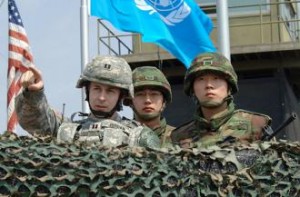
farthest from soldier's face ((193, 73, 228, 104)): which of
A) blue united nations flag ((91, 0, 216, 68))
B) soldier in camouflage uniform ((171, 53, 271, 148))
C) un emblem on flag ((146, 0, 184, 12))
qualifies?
Answer: un emblem on flag ((146, 0, 184, 12))

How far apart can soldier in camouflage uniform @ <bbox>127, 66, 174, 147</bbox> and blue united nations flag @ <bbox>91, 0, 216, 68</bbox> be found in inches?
200

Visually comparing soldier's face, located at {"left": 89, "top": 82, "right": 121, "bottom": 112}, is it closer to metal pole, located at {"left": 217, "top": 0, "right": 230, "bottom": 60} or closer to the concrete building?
metal pole, located at {"left": 217, "top": 0, "right": 230, "bottom": 60}

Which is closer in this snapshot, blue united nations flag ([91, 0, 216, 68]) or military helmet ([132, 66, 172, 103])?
military helmet ([132, 66, 172, 103])

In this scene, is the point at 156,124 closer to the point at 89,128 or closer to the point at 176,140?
the point at 176,140

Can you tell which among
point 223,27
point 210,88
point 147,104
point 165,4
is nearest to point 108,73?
point 210,88

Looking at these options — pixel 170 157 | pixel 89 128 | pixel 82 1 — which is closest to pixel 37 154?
pixel 170 157

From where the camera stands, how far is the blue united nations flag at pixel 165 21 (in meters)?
10.9

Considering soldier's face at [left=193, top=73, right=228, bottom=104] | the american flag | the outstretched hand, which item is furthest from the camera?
the american flag

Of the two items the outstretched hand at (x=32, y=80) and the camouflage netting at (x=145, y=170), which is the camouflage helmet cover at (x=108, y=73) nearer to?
the outstretched hand at (x=32, y=80)

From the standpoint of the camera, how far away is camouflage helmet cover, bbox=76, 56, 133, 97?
431 cm

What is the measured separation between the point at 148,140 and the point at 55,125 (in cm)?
57

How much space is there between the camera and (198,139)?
4648mm

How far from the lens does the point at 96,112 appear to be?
4277mm

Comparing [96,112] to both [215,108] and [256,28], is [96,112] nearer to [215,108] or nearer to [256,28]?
[215,108]
